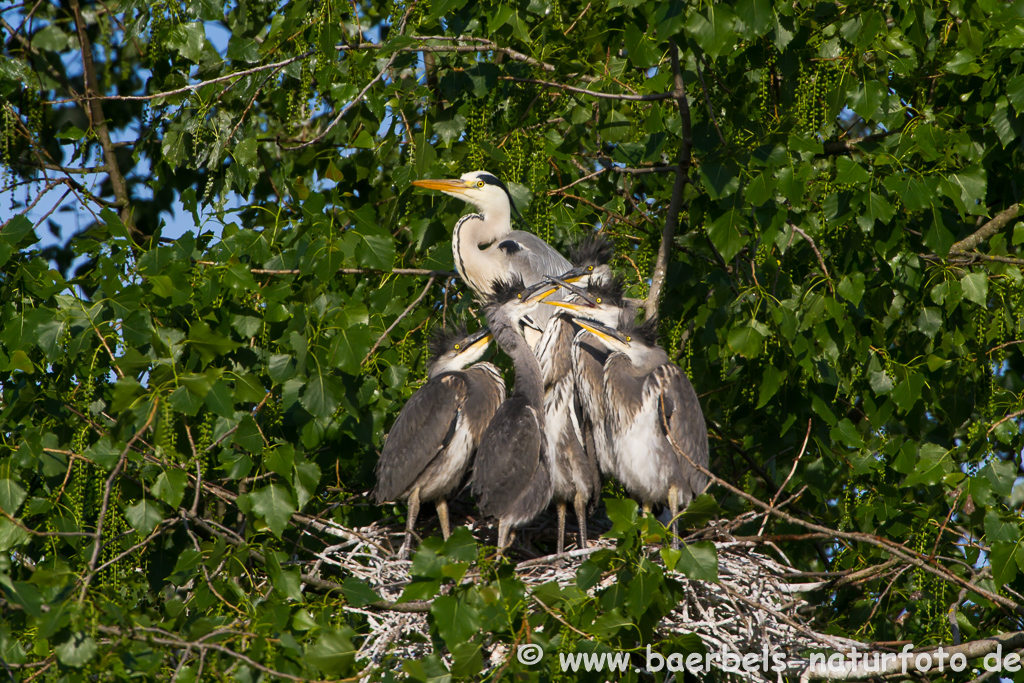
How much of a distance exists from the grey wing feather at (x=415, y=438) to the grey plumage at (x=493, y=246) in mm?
1221

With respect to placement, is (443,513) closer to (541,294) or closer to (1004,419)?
(541,294)

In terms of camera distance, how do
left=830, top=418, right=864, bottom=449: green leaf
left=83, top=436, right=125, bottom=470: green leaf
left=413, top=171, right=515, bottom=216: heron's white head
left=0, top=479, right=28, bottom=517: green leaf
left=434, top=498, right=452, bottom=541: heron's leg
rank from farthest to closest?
left=413, top=171, right=515, bottom=216: heron's white head, left=434, top=498, right=452, bottom=541: heron's leg, left=830, top=418, right=864, bottom=449: green leaf, left=0, top=479, right=28, bottom=517: green leaf, left=83, top=436, right=125, bottom=470: green leaf

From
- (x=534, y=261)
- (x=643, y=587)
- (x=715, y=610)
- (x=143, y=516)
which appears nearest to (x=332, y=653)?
(x=143, y=516)

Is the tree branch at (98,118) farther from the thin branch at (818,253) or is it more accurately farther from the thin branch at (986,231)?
the thin branch at (986,231)

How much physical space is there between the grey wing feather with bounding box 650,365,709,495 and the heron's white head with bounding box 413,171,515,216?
1.70 metres

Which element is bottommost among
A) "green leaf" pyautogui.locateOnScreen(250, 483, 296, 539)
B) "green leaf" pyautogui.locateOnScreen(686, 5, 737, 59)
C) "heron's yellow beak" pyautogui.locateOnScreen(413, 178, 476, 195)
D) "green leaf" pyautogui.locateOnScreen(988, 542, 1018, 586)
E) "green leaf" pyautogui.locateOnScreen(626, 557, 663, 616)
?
"green leaf" pyautogui.locateOnScreen(988, 542, 1018, 586)

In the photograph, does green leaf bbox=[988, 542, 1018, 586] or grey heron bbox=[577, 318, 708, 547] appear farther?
grey heron bbox=[577, 318, 708, 547]

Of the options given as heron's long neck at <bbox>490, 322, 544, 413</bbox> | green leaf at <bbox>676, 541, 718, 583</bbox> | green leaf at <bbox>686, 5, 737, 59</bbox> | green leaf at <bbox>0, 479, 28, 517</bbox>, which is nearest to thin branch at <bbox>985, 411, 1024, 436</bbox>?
green leaf at <bbox>676, 541, 718, 583</bbox>

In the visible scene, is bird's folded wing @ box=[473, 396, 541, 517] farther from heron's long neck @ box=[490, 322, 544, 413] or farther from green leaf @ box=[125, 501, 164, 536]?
green leaf @ box=[125, 501, 164, 536]

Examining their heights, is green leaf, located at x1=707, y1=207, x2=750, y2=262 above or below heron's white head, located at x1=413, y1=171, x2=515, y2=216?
above

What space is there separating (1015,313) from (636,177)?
203 centimetres

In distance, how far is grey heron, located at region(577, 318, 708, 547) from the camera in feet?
14.3

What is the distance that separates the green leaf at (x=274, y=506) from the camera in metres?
3.24

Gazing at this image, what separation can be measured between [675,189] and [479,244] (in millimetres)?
2344
